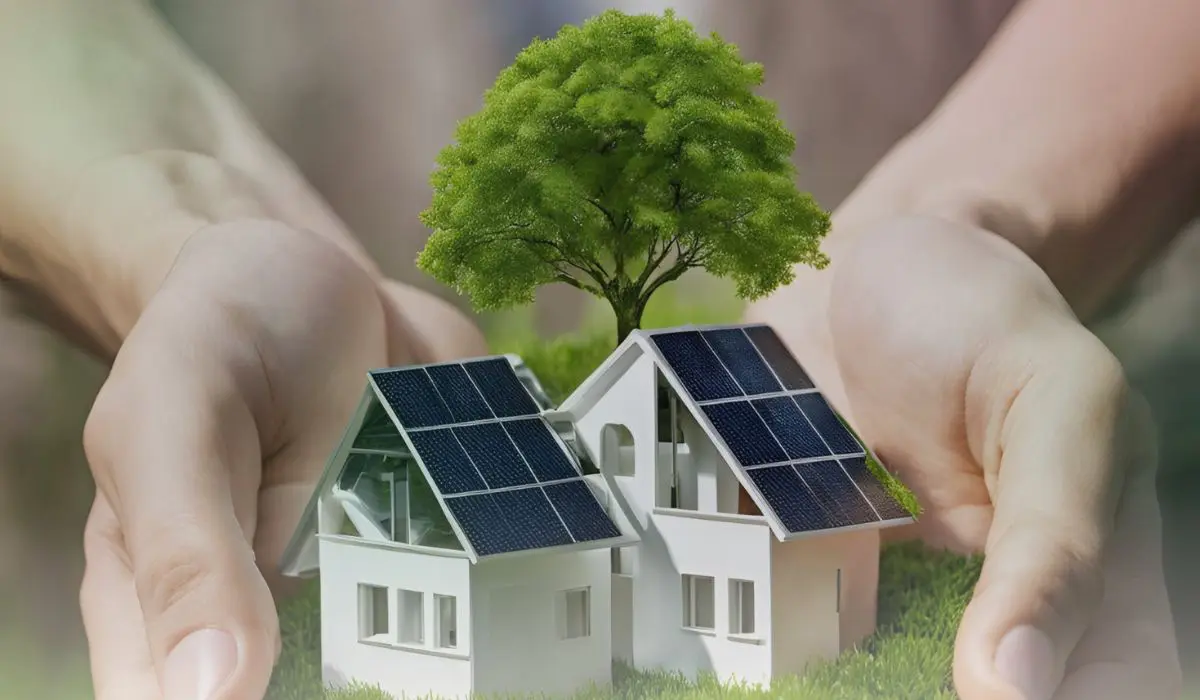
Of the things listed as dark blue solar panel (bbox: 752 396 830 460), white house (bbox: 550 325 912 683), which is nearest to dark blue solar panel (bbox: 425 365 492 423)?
white house (bbox: 550 325 912 683)

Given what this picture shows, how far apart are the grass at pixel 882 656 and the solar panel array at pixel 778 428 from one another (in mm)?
99

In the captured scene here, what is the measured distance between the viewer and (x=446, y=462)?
9.73 feet

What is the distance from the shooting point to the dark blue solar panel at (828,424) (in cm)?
316

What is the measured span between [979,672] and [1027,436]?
2.00ft

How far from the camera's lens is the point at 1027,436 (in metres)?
3.21

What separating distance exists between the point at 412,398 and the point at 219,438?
0.48m

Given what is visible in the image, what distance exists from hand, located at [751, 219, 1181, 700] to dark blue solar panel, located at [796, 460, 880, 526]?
0.23m

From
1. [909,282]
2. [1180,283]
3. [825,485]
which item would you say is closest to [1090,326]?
[1180,283]

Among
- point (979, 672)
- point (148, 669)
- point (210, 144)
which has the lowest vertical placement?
point (148, 669)

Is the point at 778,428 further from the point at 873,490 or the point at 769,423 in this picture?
the point at 873,490

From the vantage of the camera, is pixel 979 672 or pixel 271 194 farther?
pixel 271 194

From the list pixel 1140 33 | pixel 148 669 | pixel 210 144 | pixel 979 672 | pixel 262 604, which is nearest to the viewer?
pixel 979 672

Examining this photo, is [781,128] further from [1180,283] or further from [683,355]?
[1180,283]

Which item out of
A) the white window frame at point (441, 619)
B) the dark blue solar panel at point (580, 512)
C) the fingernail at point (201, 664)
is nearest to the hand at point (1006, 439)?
the dark blue solar panel at point (580, 512)
